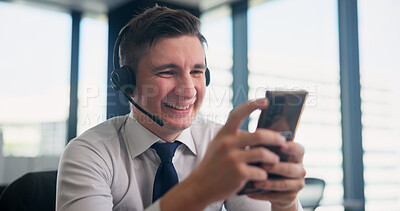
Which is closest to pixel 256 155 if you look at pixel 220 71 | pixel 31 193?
pixel 31 193

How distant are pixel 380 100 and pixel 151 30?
6.61 ft

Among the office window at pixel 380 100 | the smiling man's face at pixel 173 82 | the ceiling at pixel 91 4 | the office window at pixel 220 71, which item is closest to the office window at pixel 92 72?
the ceiling at pixel 91 4

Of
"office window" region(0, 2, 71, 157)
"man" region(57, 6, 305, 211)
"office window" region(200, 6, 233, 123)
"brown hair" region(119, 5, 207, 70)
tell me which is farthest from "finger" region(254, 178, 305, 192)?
"office window" region(0, 2, 71, 157)

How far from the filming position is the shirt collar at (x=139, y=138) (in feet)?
4.12

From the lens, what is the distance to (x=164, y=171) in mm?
1206

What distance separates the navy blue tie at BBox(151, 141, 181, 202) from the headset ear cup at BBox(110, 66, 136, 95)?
0.24 metres

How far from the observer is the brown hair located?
129 cm

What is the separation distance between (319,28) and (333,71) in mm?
407

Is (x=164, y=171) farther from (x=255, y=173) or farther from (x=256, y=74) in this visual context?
(x=256, y=74)

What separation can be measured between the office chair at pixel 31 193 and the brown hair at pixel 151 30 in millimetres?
487

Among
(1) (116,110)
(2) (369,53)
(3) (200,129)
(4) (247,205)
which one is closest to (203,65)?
(3) (200,129)

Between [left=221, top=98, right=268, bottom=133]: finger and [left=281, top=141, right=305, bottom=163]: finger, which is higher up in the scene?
[left=221, top=98, right=268, bottom=133]: finger

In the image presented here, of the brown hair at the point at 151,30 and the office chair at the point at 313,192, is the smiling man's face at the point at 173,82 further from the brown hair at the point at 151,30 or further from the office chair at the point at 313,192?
the office chair at the point at 313,192

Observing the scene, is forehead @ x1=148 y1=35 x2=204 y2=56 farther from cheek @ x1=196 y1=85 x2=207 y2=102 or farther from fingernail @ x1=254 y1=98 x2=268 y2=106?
fingernail @ x1=254 y1=98 x2=268 y2=106
